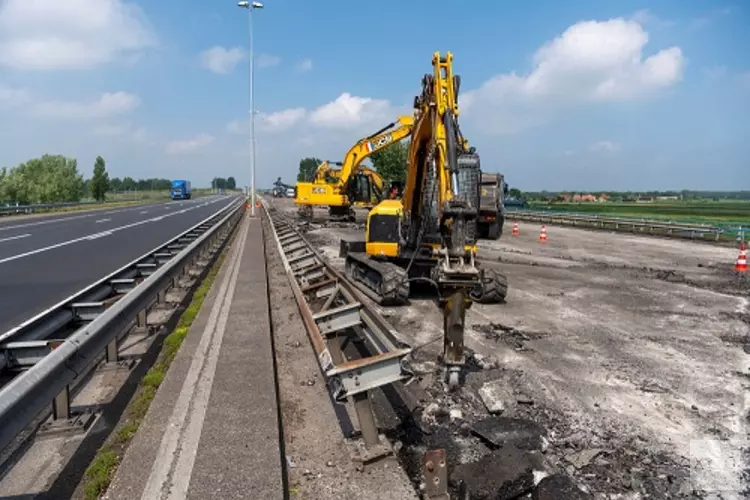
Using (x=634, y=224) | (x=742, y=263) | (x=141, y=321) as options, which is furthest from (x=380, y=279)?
(x=634, y=224)

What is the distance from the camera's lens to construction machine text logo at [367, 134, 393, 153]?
849 inches

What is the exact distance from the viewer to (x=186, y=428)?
4430 millimetres

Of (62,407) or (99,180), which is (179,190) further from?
(62,407)

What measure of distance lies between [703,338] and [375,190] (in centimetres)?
2504

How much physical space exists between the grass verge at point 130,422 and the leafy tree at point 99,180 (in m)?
99.6

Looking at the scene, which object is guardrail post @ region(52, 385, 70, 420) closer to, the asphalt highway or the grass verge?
the grass verge

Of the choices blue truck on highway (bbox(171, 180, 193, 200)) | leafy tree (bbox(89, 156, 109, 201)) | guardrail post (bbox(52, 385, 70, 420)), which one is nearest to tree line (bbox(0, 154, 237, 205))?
leafy tree (bbox(89, 156, 109, 201))

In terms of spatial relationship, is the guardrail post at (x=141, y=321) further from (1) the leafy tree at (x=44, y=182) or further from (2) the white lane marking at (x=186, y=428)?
(1) the leafy tree at (x=44, y=182)

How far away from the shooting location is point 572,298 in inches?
477

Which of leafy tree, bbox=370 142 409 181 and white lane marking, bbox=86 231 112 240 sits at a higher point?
leafy tree, bbox=370 142 409 181

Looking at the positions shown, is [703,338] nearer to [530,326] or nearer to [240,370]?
[530,326]

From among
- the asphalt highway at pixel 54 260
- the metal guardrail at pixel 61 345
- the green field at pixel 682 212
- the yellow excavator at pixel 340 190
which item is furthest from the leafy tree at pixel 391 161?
the metal guardrail at pixel 61 345

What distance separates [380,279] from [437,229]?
158 centimetres

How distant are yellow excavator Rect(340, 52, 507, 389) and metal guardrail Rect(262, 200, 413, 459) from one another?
0.86m
